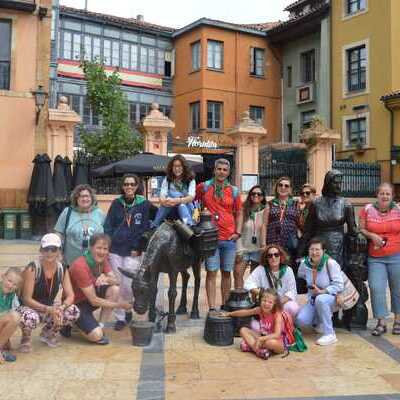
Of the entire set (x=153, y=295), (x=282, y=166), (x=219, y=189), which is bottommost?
(x=153, y=295)

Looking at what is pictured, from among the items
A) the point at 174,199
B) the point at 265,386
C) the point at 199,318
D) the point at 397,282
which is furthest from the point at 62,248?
the point at 397,282

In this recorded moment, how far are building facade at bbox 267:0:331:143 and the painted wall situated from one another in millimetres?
678

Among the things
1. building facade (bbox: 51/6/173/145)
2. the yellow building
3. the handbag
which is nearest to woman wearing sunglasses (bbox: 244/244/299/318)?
the handbag

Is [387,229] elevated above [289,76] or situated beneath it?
situated beneath

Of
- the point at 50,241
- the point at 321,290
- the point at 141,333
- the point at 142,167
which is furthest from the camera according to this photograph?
the point at 142,167

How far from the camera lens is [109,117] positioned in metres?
22.4

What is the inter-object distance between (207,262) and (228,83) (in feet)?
83.1

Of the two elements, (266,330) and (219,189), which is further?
(219,189)

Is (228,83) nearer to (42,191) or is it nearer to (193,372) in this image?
(42,191)

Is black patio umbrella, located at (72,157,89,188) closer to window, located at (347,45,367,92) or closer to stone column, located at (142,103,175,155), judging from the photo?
stone column, located at (142,103,175,155)

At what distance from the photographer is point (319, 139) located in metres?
17.8

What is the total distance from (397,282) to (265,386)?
2.55 meters

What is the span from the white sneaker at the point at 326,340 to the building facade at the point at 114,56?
75.9 feet

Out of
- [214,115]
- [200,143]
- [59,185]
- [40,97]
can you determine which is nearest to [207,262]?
[59,185]
